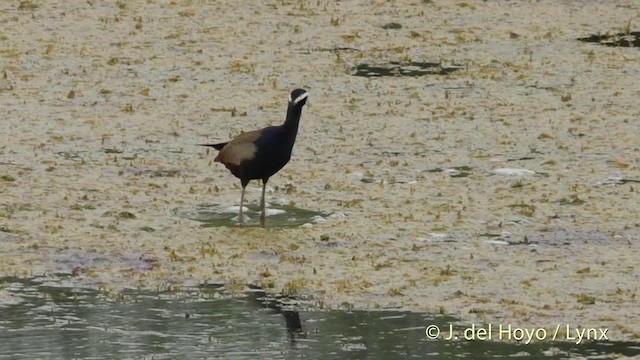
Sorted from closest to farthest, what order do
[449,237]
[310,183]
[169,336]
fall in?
1. [169,336]
2. [449,237]
3. [310,183]

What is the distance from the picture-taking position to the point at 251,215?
12.0m

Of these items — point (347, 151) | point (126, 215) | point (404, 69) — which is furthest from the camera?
point (404, 69)

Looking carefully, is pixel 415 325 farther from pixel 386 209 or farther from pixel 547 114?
pixel 547 114

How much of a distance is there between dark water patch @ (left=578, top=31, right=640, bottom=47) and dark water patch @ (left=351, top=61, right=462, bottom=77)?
202 cm

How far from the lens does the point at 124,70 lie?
54.3ft

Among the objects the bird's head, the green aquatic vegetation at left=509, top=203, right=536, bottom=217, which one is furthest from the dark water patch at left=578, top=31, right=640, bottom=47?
the bird's head

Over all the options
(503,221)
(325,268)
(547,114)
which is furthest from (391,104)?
(325,268)

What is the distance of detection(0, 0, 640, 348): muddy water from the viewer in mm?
10328

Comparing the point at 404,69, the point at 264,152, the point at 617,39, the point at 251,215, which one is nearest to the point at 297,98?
the point at 264,152

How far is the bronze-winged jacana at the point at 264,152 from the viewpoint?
11.8m

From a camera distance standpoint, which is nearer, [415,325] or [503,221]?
[415,325]

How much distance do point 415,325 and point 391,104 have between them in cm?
651

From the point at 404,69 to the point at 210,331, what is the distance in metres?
8.21

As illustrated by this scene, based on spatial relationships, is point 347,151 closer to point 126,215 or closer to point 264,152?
point 264,152
